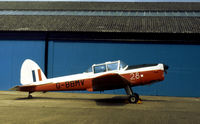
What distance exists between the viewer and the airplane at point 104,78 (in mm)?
12586

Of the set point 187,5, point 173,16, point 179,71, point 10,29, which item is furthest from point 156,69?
point 187,5

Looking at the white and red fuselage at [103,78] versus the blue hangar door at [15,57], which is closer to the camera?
the white and red fuselage at [103,78]

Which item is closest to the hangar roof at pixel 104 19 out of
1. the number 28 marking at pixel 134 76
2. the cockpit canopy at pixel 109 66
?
the cockpit canopy at pixel 109 66

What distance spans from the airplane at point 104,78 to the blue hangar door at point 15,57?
186 inches

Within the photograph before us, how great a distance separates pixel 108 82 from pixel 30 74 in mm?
4228

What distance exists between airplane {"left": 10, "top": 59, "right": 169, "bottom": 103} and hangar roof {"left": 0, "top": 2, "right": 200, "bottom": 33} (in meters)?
5.61

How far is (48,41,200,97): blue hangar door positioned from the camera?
17.1 metres

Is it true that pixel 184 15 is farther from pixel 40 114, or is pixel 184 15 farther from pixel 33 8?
pixel 40 114

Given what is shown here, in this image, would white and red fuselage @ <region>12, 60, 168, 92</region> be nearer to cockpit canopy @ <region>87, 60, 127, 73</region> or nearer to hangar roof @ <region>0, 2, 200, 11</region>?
cockpit canopy @ <region>87, 60, 127, 73</region>

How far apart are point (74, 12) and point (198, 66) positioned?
1137cm

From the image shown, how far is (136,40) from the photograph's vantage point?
17938 millimetres

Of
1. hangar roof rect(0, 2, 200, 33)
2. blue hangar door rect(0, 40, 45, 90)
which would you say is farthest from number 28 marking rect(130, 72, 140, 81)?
blue hangar door rect(0, 40, 45, 90)

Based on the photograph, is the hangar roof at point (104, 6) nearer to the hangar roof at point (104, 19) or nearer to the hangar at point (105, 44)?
the hangar roof at point (104, 19)

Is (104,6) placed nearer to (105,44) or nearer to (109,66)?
(105,44)
